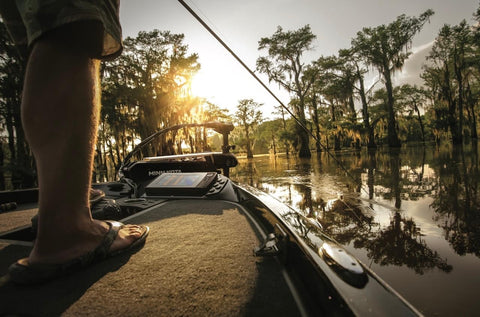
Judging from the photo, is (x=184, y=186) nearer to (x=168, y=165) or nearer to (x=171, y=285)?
(x=168, y=165)

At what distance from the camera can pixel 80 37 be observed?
83 centimetres

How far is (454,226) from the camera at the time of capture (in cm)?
151

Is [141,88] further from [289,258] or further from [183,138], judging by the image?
[289,258]

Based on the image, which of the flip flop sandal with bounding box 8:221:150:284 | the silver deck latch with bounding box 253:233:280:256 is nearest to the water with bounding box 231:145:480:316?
the silver deck latch with bounding box 253:233:280:256

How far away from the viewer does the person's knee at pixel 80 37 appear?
0.79 meters

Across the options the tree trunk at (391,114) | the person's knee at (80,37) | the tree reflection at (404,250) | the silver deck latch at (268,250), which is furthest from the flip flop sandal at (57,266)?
the tree trunk at (391,114)

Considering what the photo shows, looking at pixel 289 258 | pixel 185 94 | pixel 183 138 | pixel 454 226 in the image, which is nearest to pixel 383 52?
pixel 185 94

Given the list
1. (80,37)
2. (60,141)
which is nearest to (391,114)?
(80,37)

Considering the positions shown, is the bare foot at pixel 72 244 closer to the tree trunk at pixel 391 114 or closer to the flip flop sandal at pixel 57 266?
the flip flop sandal at pixel 57 266

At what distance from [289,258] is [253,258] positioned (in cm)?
13

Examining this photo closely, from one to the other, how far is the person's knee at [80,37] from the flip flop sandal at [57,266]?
0.70m

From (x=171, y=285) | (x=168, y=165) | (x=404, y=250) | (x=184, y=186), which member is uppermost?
(x=168, y=165)

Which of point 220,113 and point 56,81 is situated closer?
point 56,81

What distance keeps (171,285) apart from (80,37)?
3.05ft
